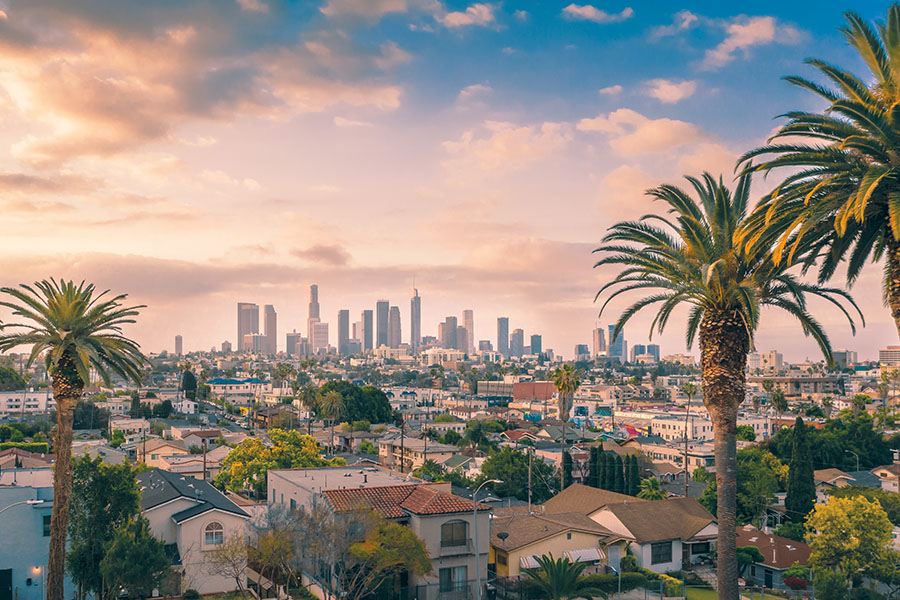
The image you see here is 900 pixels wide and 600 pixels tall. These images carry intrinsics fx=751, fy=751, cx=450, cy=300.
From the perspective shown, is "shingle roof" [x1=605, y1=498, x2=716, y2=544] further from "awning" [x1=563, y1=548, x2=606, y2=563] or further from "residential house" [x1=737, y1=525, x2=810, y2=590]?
"awning" [x1=563, y1=548, x2=606, y2=563]

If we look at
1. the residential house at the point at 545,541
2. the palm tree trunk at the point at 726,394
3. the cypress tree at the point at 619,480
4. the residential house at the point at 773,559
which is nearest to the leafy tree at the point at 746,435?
the cypress tree at the point at 619,480

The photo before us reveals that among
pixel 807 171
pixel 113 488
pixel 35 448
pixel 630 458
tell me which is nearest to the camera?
pixel 807 171

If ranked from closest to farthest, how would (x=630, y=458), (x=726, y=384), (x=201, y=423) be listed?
(x=726, y=384) → (x=630, y=458) → (x=201, y=423)

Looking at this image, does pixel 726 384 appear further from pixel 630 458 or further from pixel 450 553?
pixel 630 458

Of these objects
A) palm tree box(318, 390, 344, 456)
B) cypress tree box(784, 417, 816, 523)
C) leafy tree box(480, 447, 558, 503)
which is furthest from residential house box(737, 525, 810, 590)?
palm tree box(318, 390, 344, 456)

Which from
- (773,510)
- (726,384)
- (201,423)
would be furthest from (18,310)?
(201,423)

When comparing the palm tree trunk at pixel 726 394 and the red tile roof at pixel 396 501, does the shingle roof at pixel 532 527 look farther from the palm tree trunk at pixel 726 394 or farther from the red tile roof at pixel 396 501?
the palm tree trunk at pixel 726 394

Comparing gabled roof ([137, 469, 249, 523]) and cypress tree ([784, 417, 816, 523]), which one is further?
cypress tree ([784, 417, 816, 523])

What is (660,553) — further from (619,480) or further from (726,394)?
(726,394)
